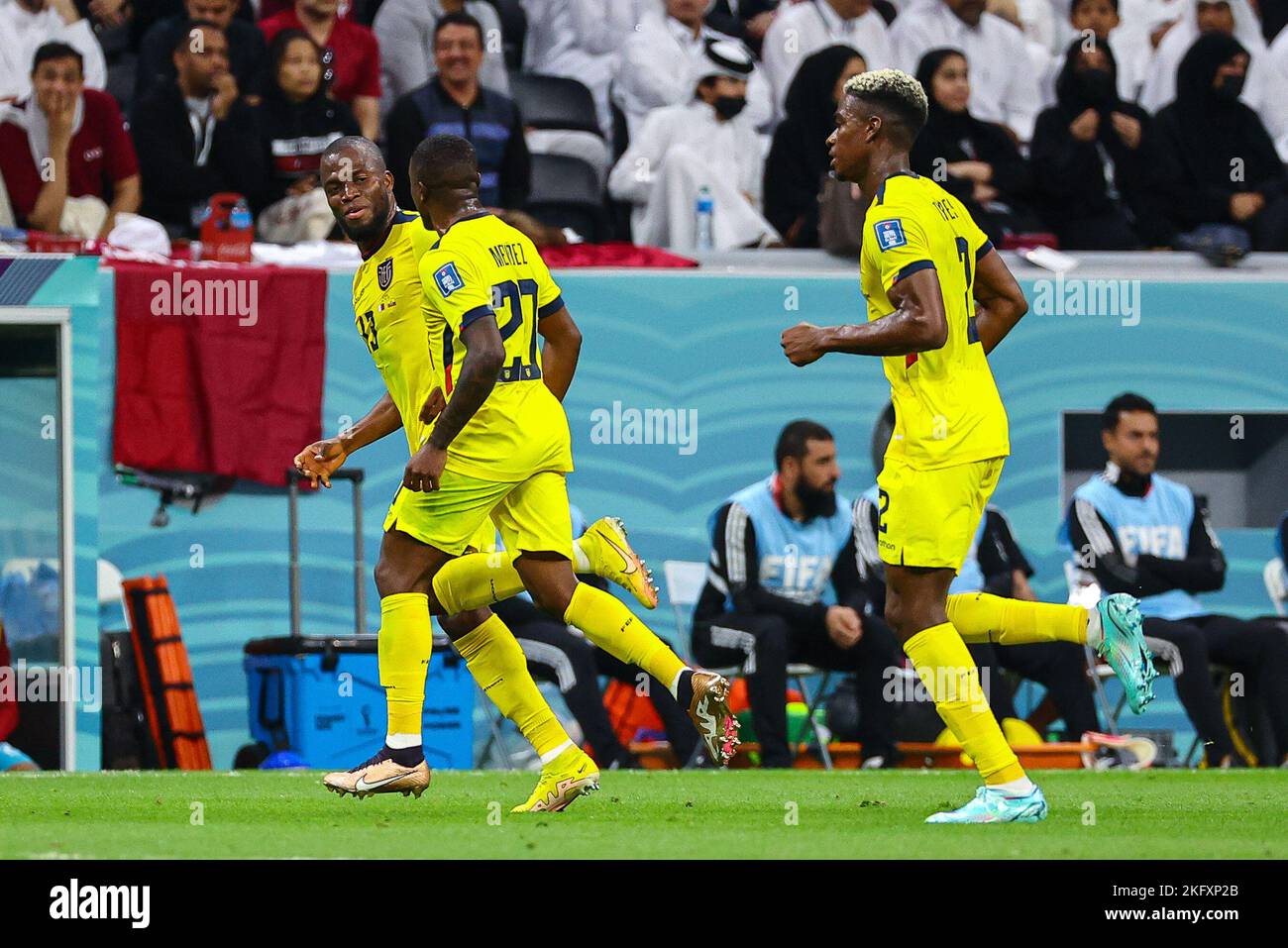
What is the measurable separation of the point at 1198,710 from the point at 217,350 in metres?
5.37

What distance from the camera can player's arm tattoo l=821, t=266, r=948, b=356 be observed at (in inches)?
250

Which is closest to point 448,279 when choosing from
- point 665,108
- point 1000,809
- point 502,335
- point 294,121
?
point 502,335

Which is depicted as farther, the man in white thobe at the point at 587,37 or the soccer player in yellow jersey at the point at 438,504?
the man in white thobe at the point at 587,37

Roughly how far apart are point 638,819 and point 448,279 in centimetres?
174

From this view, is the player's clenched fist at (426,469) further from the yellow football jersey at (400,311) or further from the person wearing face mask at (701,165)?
the person wearing face mask at (701,165)

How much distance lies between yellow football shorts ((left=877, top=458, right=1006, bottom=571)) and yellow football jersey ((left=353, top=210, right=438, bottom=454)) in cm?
155

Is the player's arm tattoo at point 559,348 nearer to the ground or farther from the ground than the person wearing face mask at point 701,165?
nearer to the ground

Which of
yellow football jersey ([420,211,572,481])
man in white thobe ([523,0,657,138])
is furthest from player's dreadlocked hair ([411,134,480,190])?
man in white thobe ([523,0,657,138])

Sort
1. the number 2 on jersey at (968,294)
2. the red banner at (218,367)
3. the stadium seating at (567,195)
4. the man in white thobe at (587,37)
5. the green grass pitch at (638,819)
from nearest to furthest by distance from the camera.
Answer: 1. the green grass pitch at (638,819)
2. the number 2 on jersey at (968,294)
3. the red banner at (218,367)
4. the stadium seating at (567,195)
5. the man in white thobe at (587,37)

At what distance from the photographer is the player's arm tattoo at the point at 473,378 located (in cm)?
652

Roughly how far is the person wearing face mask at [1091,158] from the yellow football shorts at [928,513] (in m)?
7.40

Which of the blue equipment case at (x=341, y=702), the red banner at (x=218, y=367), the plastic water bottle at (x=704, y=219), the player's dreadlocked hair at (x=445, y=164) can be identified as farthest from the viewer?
the plastic water bottle at (x=704, y=219)

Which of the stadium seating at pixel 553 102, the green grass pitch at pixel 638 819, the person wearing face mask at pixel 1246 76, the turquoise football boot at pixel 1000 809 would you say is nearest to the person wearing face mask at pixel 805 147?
the stadium seating at pixel 553 102
